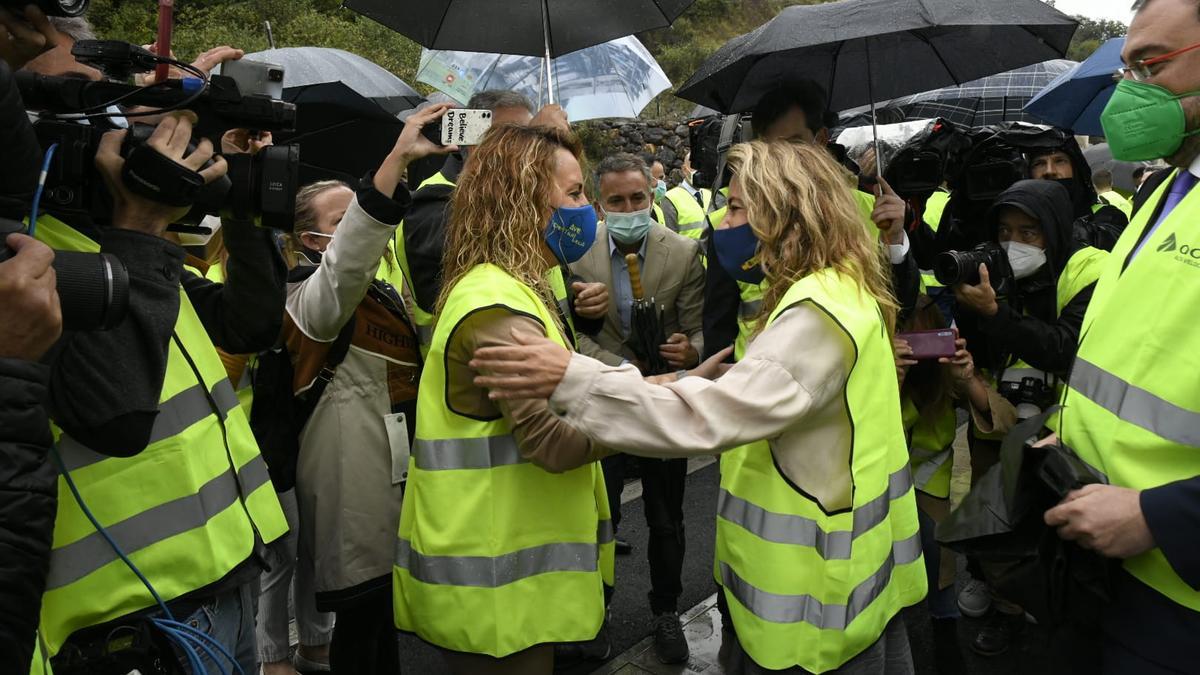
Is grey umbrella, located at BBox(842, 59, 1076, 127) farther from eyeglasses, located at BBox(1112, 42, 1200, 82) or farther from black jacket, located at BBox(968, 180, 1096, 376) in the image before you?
eyeglasses, located at BBox(1112, 42, 1200, 82)

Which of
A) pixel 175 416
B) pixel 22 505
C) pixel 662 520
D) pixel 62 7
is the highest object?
pixel 62 7

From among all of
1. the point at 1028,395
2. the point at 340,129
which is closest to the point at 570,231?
the point at 1028,395

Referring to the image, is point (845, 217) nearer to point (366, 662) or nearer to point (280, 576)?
point (366, 662)

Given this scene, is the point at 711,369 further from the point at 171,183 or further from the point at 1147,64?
the point at 171,183

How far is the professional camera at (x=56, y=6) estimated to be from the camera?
1.64 metres

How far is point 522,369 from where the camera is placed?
2078 mm

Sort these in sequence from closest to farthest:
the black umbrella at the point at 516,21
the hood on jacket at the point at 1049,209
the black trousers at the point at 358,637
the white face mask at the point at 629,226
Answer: the black trousers at the point at 358,637 → the hood on jacket at the point at 1049,209 → the black umbrella at the point at 516,21 → the white face mask at the point at 629,226

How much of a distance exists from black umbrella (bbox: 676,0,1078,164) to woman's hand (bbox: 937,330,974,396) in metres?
1.26

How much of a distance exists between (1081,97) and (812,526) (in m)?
4.23

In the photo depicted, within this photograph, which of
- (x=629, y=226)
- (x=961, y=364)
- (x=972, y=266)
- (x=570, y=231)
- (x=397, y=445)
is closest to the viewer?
(x=570, y=231)

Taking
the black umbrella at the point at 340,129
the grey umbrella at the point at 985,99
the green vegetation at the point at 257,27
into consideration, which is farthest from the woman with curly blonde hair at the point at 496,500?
the green vegetation at the point at 257,27

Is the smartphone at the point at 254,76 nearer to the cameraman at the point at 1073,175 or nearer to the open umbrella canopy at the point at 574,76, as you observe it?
the open umbrella canopy at the point at 574,76

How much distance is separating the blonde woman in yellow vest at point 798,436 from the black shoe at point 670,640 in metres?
1.48

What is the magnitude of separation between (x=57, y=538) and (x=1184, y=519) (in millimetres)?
2183
